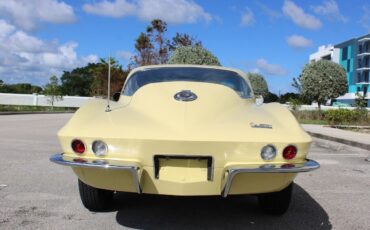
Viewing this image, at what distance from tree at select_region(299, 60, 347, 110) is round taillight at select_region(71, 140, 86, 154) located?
35984mm

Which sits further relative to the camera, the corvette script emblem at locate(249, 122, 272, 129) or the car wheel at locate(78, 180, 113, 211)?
the car wheel at locate(78, 180, 113, 211)

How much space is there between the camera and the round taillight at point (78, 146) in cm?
407

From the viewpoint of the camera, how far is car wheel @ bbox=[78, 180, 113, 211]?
4.76m

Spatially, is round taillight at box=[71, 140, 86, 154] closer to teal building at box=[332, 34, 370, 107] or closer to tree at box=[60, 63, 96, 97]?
teal building at box=[332, 34, 370, 107]

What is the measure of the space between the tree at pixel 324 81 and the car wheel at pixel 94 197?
35194 mm

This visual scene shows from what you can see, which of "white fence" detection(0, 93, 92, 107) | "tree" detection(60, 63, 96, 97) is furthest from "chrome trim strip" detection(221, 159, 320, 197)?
"tree" detection(60, 63, 96, 97)

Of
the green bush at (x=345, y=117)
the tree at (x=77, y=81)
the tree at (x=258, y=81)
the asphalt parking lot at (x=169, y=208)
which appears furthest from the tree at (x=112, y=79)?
the asphalt parking lot at (x=169, y=208)

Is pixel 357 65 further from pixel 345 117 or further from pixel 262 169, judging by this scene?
pixel 262 169

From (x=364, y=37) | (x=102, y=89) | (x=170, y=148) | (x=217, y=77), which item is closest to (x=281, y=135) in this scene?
(x=170, y=148)

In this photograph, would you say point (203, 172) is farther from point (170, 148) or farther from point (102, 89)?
point (102, 89)

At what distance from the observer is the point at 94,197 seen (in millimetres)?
4801

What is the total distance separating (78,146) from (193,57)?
1939cm

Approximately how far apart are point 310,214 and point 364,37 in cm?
7764

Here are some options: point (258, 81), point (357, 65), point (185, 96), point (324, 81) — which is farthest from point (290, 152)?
point (357, 65)
